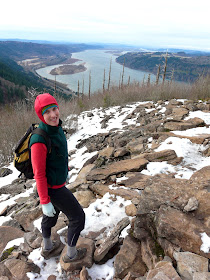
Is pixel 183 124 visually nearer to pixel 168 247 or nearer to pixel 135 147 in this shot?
pixel 135 147

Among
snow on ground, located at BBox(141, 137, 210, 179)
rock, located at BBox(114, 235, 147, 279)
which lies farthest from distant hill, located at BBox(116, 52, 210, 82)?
rock, located at BBox(114, 235, 147, 279)

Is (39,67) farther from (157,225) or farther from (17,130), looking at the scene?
(157,225)

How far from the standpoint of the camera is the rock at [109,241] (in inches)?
95.5

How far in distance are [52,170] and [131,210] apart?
1727mm

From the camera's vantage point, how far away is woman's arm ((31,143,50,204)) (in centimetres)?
183

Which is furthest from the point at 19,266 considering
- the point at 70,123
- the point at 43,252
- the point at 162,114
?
the point at 70,123

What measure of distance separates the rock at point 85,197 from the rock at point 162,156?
5.81ft

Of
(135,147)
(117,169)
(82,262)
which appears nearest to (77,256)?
(82,262)

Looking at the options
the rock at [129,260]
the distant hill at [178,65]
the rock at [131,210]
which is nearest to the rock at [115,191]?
the rock at [131,210]

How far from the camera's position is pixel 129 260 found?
7.50ft

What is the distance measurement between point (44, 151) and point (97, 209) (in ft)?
6.41

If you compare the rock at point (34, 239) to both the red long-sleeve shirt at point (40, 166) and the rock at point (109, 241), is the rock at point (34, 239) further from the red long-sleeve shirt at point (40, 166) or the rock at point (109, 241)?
the red long-sleeve shirt at point (40, 166)

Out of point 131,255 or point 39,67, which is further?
point 39,67

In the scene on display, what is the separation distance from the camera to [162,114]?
962 centimetres
